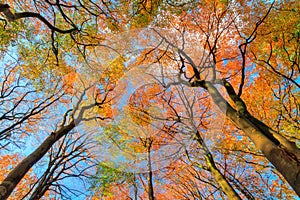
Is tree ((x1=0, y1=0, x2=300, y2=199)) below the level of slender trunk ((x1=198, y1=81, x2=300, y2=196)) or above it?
above

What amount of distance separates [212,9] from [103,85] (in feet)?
14.5

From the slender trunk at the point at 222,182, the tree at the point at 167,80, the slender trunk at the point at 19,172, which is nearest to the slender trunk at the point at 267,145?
the tree at the point at 167,80

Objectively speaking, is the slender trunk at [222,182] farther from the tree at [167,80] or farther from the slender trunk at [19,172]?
the slender trunk at [19,172]

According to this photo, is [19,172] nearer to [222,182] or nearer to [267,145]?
[267,145]

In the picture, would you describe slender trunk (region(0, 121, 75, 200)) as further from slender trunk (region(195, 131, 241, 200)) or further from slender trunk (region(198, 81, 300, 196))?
slender trunk (region(198, 81, 300, 196))

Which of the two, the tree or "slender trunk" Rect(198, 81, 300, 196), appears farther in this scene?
the tree

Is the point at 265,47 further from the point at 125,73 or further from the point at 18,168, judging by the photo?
the point at 18,168

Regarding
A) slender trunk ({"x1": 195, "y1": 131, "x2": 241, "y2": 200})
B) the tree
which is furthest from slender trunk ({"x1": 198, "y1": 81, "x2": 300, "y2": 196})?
slender trunk ({"x1": 195, "y1": 131, "x2": 241, "y2": 200})

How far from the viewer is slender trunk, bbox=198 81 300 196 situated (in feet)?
6.11

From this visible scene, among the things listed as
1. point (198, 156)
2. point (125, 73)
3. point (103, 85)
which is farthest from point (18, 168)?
point (198, 156)

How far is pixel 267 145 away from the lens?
2303 millimetres

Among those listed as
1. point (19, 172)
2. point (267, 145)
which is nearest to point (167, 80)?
point (267, 145)

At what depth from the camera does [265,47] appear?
18.8ft

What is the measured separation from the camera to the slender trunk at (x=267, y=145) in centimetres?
186
